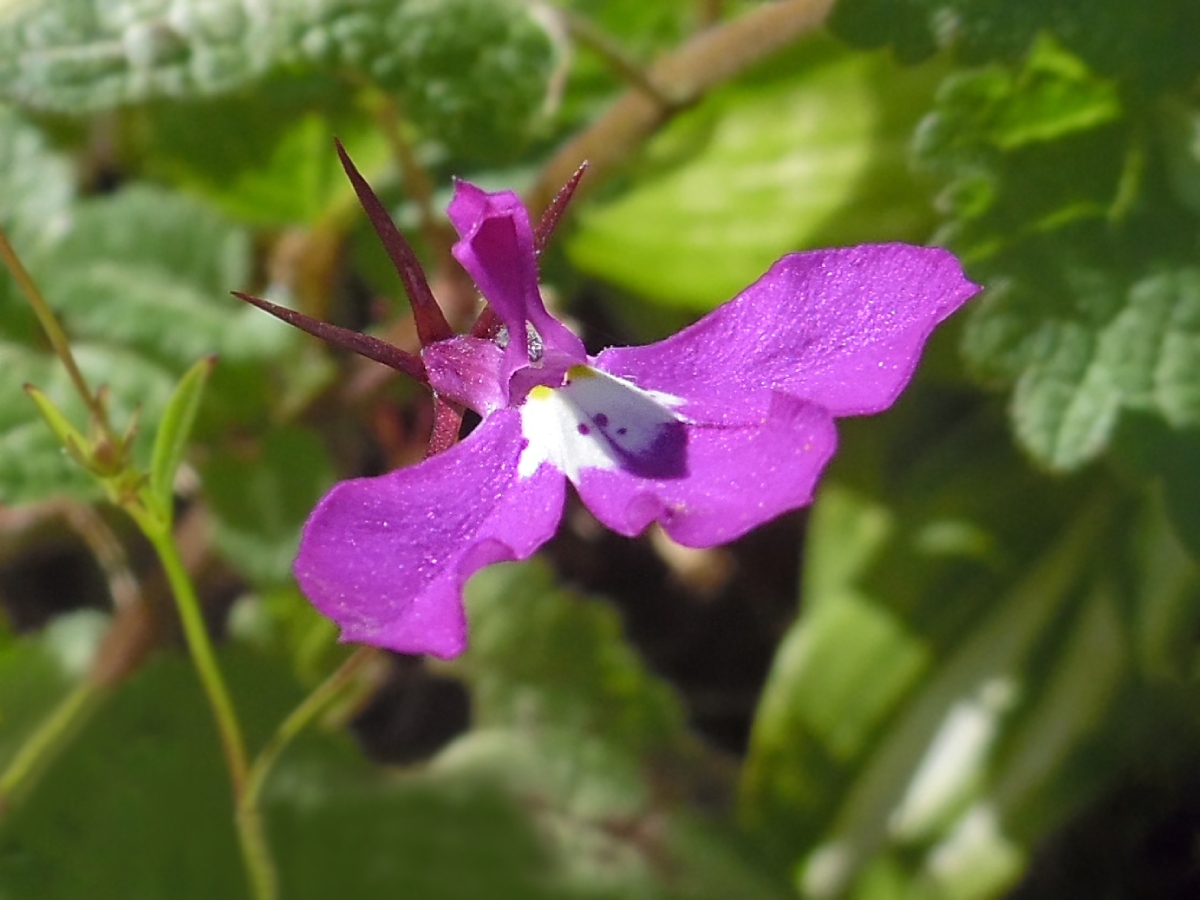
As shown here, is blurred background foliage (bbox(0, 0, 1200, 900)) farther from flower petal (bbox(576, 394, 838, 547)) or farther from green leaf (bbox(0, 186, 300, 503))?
flower petal (bbox(576, 394, 838, 547))

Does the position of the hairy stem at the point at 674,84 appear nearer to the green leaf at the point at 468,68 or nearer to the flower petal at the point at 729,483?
the green leaf at the point at 468,68

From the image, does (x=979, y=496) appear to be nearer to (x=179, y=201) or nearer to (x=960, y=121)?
(x=960, y=121)

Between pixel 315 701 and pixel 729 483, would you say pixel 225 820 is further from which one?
pixel 729 483

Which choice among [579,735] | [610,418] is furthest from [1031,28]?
[579,735]

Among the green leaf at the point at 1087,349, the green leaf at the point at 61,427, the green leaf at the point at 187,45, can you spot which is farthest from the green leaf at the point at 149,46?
the green leaf at the point at 1087,349

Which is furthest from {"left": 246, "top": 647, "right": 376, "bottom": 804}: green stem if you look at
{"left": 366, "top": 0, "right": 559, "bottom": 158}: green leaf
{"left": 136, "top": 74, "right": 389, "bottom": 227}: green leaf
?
{"left": 136, "top": 74, "right": 389, "bottom": 227}: green leaf
